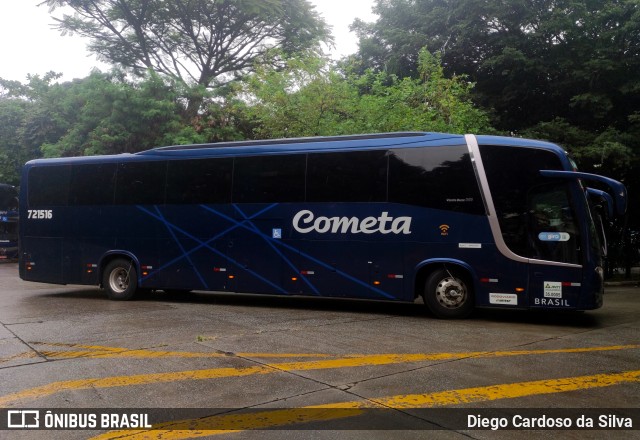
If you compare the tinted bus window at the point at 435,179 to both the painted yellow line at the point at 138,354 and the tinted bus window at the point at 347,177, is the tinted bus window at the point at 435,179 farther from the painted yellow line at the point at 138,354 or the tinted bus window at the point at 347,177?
the painted yellow line at the point at 138,354

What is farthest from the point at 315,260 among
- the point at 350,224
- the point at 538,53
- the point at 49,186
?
the point at 538,53

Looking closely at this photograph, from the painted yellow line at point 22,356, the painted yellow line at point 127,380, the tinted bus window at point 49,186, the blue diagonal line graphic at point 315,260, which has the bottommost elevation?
the painted yellow line at point 22,356

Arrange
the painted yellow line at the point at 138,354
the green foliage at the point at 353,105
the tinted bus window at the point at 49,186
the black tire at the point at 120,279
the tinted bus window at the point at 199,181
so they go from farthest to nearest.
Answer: the green foliage at the point at 353,105 < the tinted bus window at the point at 49,186 < the black tire at the point at 120,279 < the tinted bus window at the point at 199,181 < the painted yellow line at the point at 138,354

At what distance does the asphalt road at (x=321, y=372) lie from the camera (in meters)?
4.30

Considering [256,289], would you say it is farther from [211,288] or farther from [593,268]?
[593,268]

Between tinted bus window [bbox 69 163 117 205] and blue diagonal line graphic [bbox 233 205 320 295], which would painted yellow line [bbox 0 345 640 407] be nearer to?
blue diagonal line graphic [bbox 233 205 320 295]

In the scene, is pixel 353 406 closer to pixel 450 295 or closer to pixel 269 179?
pixel 450 295

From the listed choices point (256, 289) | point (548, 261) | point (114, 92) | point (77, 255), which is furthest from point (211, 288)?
point (114, 92)

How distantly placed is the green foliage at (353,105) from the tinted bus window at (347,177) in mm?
5187

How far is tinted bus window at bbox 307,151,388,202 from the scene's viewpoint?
33.4ft

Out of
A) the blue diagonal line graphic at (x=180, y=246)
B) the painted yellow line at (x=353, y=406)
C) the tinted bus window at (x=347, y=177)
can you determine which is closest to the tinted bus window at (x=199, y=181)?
the blue diagonal line graphic at (x=180, y=246)

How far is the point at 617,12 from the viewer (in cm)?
1623

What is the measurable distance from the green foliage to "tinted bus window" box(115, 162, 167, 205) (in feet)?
19.1

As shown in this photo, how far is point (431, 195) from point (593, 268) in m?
2.89
